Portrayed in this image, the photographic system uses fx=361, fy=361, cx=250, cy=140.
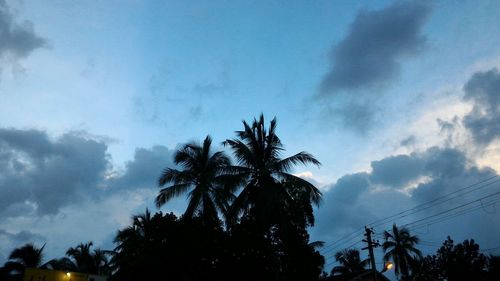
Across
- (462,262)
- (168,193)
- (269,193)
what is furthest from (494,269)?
(168,193)

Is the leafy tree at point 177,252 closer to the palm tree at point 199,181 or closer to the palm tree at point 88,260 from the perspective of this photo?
the palm tree at point 199,181

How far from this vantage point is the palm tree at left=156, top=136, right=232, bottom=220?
24.4 metres

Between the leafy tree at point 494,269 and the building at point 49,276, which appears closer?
the building at point 49,276

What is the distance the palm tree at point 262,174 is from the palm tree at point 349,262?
2797 cm

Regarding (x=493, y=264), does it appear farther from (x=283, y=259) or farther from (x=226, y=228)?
(x=226, y=228)

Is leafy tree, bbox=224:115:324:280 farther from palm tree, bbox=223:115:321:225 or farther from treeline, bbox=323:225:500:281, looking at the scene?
treeline, bbox=323:225:500:281

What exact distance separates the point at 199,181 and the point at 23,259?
27.3 meters

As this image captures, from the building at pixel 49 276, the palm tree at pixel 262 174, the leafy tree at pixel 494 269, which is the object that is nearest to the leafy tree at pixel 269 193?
the palm tree at pixel 262 174

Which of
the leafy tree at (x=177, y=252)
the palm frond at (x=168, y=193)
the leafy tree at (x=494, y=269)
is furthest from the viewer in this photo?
the leafy tree at (x=494, y=269)

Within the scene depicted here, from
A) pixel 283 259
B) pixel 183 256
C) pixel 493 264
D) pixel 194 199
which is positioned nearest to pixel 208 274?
pixel 183 256

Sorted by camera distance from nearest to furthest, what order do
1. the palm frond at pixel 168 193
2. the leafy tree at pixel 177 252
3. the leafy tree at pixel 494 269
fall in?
1. the leafy tree at pixel 177 252
2. the palm frond at pixel 168 193
3. the leafy tree at pixel 494 269

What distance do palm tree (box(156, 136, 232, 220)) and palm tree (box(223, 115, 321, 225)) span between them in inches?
57.5

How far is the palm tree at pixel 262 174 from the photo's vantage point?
21.6 m

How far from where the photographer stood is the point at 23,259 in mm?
39438
